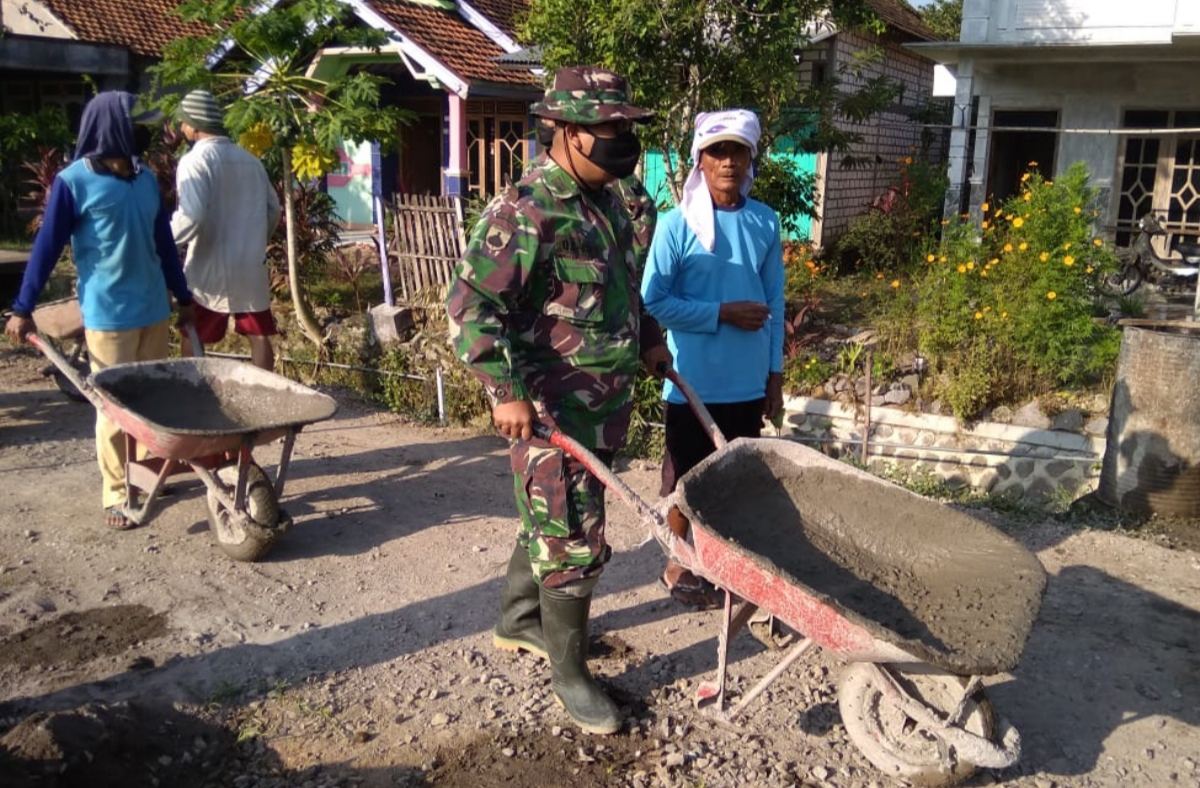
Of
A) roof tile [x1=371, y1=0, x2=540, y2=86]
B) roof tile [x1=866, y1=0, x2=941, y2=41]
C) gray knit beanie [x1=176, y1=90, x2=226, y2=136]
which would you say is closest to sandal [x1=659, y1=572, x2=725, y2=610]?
gray knit beanie [x1=176, y1=90, x2=226, y2=136]

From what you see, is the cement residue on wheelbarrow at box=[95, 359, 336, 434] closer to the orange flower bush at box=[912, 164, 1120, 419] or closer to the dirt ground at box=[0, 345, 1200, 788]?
the dirt ground at box=[0, 345, 1200, 788]

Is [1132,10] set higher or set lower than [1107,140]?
higher

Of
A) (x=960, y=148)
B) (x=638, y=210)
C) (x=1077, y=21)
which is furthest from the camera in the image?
(x=960, y=148)

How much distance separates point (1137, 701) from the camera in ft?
11.4

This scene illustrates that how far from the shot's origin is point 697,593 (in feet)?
13.5

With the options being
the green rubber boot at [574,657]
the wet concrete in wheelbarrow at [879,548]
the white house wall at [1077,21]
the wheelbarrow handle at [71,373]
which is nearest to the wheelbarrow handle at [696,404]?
the wet concrete in wheelbarrow at [879,548]

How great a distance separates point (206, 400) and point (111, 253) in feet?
2.64

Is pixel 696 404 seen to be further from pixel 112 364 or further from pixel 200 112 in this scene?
pixel 200 112

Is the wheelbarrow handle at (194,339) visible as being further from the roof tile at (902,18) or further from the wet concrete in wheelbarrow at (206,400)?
the roof tile at (902,18)

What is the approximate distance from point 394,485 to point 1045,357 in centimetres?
412

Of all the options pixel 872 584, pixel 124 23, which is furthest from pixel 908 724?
pixel 124 23

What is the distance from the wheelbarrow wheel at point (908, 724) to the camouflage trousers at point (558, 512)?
0.86 metres

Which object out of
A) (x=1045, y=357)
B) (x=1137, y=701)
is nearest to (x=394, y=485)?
(x=1137, y=701)

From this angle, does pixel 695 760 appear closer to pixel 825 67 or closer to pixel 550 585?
pixel 550 585
